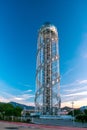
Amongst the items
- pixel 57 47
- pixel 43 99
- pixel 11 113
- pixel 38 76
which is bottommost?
pixel 11 113

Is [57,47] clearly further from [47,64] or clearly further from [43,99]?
[43,99]

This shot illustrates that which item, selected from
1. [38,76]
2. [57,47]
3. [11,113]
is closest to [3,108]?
[11,113]

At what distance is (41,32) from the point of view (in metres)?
134

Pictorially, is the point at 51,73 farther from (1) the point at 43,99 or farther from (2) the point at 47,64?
(1) the point at 43,99

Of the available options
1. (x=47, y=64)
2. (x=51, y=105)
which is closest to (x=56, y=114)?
(x=51, y=105)

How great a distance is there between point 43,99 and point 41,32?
32797mm

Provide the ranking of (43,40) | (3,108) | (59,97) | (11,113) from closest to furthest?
(11,113) → (3,108) → (59,97) → (43,40)

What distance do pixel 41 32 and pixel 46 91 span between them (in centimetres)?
2910

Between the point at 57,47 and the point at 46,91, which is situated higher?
the point at 57,47

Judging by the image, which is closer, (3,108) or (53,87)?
(3,108)

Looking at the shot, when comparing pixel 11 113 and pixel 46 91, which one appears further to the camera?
pixel 46 91

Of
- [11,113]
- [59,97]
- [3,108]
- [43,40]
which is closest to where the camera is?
[11,113]

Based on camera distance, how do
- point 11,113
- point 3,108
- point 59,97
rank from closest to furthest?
point 11,113 < point 3,108 < point 59,97

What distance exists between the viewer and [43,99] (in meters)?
131
